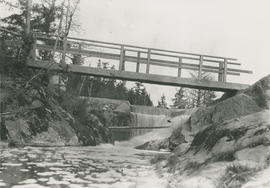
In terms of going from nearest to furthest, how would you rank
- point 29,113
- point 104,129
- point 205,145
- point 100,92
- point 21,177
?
point 21,177 → point 205,145 → point 29,113 → point 104,129 → point 100,92

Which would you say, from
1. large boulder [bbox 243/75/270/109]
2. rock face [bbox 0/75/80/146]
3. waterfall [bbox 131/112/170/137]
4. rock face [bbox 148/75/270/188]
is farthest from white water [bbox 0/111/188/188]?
waterfall [bbox 131/112/170/137]

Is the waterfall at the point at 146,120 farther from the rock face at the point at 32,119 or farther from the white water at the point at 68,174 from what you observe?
the white water at the point at 68,174

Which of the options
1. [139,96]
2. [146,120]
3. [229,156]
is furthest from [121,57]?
[139,96]

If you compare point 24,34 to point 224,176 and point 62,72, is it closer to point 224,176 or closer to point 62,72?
point 62,72

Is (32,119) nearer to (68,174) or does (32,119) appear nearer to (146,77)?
(146,77)

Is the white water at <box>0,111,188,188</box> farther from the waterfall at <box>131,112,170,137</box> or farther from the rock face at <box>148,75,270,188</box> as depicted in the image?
the waterfall at <box>131,112,170,137</box>

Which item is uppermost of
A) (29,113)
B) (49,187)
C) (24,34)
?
(24,34)

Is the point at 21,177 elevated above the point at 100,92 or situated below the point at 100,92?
below

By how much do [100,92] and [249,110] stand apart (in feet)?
156

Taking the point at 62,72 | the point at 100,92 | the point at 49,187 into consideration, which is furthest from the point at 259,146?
the point at 100,92

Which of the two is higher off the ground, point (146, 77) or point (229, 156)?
point (146, 77)

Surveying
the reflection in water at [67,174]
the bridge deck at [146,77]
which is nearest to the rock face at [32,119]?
the bridge deck at [146,77]

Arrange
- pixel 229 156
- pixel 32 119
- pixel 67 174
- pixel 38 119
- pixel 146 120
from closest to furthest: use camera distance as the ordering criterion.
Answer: pixel 229 156, pixel 67 174, pixel 32 119, pixel 38 119, pixel 146 120

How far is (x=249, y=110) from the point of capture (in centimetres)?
1166
